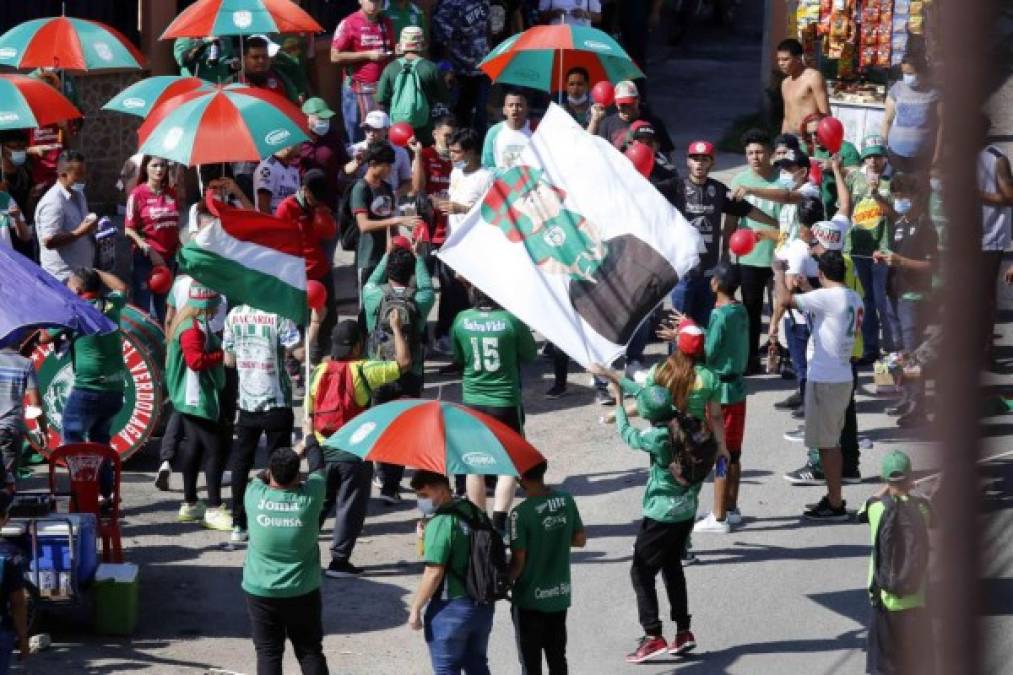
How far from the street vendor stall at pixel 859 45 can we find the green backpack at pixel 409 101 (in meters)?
5.02

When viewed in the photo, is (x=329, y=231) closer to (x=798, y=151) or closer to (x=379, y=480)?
(x=379, y=480)

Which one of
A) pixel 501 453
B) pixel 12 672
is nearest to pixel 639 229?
pixel 501 453

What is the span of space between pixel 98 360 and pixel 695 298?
4797 millimetres

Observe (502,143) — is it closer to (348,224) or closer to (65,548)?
(348,224)

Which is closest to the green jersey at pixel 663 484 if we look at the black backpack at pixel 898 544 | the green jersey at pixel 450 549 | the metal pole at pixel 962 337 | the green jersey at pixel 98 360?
the black backpack at pixel 898 544

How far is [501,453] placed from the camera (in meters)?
7.94

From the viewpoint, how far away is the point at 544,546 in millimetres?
8016

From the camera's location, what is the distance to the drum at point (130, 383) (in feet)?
37.5

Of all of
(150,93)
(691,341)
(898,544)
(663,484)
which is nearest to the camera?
(898,544)

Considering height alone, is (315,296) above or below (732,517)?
above

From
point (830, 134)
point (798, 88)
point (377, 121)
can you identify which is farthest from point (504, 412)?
point (798, 88)

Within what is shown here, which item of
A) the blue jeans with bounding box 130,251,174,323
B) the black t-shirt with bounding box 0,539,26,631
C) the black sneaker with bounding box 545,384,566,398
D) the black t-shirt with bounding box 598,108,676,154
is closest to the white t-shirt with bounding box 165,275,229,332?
the blue jeans with bounding box 130,251,174,323

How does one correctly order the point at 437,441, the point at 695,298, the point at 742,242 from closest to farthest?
the point at 437,441 < the point at 742,242 < the point at 695,298

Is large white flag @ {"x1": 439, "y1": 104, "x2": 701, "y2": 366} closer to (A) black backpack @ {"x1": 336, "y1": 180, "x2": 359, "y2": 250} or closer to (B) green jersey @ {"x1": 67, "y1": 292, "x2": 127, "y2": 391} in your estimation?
(B) green jersey @ {"x1": 67, "y1": 292, "x2": 127, "y2": 391}
